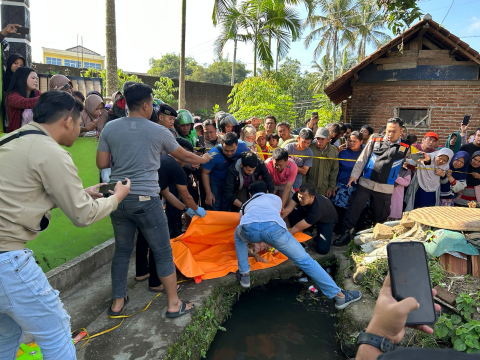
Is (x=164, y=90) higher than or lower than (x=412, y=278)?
higher

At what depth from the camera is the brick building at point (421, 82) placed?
297 inches

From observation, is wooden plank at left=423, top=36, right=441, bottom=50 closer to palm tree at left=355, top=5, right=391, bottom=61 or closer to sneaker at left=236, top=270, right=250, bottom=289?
sneaker at left=236, top=270, right=250, bottom=289

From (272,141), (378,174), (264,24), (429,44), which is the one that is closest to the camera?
(378,174)

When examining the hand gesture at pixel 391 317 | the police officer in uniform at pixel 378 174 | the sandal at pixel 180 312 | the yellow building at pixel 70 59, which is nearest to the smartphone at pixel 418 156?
the police officer in uniform at pixel 378 174

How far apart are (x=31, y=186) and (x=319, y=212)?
3.56 metres

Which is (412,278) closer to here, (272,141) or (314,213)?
(314,213)

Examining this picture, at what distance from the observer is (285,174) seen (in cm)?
472

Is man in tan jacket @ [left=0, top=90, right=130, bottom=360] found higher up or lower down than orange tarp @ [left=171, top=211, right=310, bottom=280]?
higher up

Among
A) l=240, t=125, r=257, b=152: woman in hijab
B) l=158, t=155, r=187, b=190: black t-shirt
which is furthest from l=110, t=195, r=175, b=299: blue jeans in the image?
l=240, t=125, r=257, b=152: woman in hijab

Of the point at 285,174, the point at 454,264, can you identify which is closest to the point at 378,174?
the point at 285,174

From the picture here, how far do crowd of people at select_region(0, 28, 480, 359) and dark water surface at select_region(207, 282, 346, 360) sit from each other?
0.36m

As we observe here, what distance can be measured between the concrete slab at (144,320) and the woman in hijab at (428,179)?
367cm

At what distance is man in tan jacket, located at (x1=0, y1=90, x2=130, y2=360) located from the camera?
160cm

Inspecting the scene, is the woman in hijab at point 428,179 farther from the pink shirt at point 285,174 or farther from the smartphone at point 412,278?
the smartphone at point 412,278
